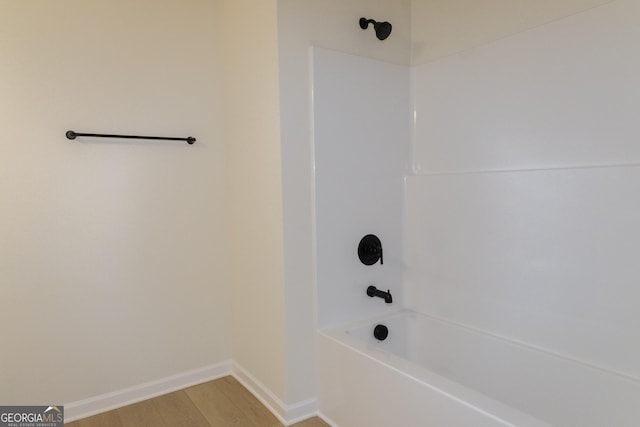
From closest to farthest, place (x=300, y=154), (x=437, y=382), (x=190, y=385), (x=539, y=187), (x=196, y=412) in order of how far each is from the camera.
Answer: (x=437, y=382)
(x=539, y=187)
(x=300, y=154)
(x=196, y=412)
(x=190, y=385)

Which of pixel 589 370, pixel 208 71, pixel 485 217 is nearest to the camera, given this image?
pixel 589 370

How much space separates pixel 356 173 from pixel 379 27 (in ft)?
2.47

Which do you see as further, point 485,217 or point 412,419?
point 485,217

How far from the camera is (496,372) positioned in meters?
1.74

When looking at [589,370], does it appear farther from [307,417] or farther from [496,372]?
[307,417]

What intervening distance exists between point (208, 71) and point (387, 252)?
148 cm

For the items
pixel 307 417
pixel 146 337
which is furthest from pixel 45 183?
pixel 307 417

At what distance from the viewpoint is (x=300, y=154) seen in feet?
5.82

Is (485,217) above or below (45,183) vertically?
below

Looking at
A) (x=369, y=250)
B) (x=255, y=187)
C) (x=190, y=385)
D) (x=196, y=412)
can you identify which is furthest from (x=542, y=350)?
(x=190, y=385)

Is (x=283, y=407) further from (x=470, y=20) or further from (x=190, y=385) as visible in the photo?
(x=470, y=20)

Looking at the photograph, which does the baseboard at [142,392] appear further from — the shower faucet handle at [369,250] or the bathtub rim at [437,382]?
the shower faucet handle at [369,250]

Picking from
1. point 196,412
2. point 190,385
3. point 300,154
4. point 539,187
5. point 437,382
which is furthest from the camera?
point 190,385

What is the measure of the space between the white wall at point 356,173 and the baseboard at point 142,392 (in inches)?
34.0
